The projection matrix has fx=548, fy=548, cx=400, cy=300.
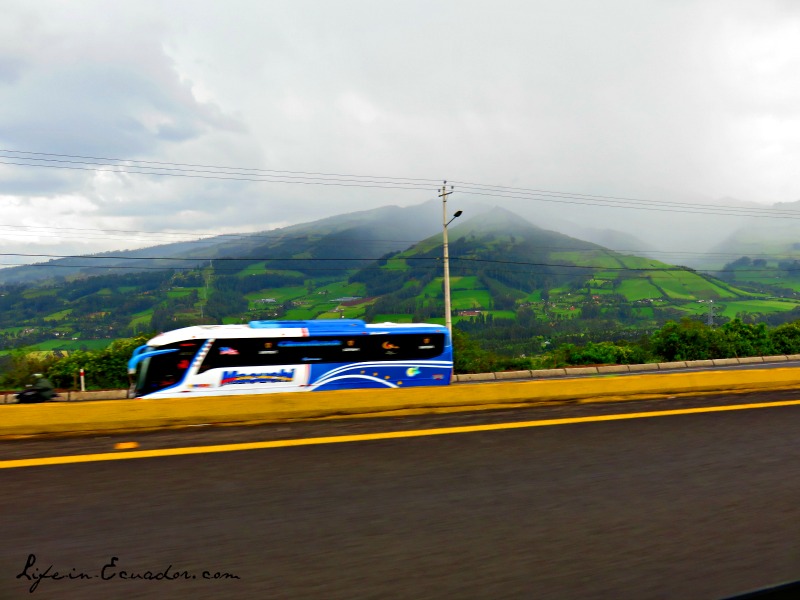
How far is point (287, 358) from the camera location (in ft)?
61.5

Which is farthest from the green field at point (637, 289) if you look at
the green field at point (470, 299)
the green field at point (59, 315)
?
the green field at point (59, 315)

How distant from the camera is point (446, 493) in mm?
3529

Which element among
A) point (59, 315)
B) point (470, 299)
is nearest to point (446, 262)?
point (59, 315)

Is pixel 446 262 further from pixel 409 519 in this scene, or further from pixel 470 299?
pixel 470 299

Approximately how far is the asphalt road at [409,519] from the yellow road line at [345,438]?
14 cm

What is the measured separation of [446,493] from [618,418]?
2896 mm

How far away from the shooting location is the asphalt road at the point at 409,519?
2.54m

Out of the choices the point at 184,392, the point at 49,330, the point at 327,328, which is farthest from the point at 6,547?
the point at 49,330

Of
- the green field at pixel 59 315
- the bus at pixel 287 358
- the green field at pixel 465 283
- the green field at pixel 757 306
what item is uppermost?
the green field at pixel 465 283

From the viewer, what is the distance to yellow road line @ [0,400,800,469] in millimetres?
3916

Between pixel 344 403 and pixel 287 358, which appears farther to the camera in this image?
pixel 287 358

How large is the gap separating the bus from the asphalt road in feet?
42.5

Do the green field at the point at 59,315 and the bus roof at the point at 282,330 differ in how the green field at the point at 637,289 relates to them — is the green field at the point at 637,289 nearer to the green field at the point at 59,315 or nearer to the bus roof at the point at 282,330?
the green field at the point at 59,315

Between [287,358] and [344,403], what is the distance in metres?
13.6
